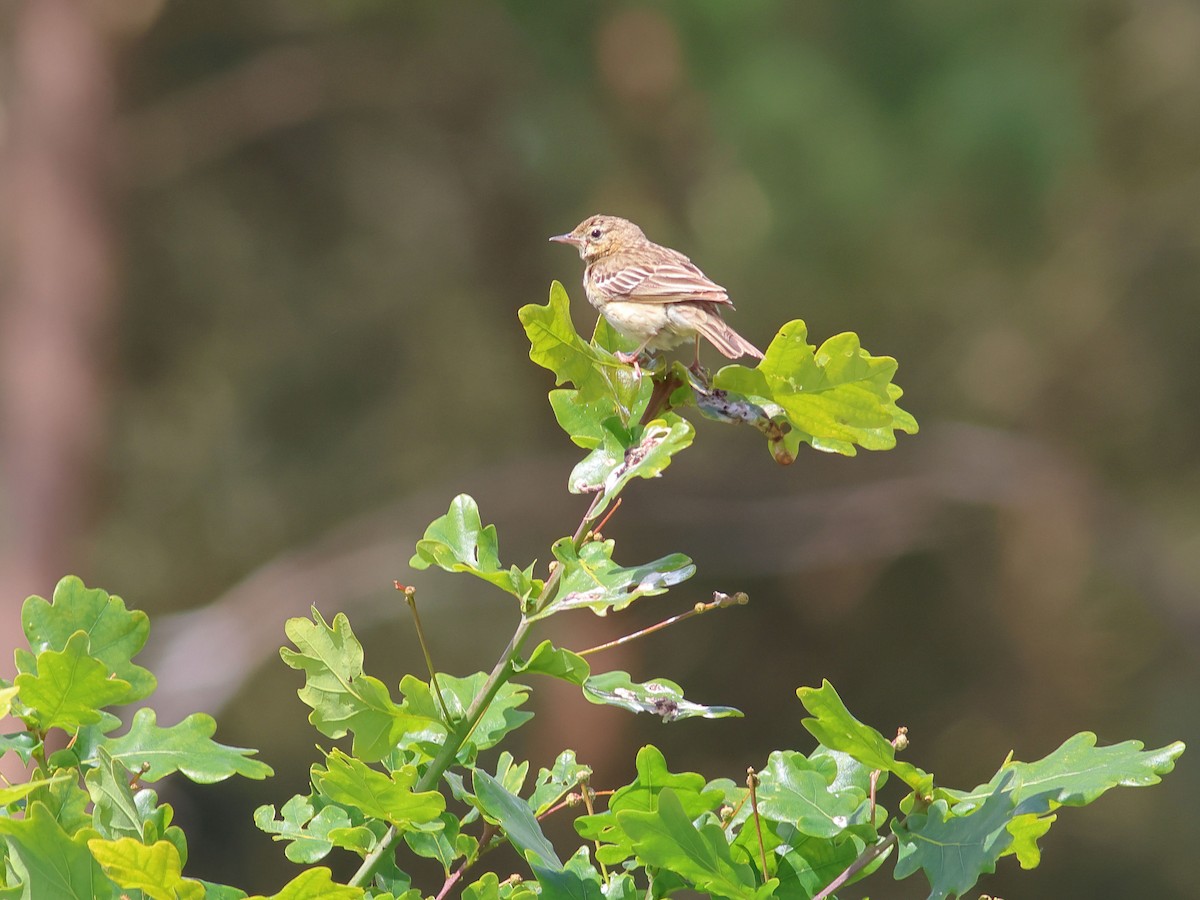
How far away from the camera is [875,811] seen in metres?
1.27

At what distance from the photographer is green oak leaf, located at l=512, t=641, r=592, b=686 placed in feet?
4.10

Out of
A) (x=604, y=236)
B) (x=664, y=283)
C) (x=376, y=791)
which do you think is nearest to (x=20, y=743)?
(x=376, y=791)

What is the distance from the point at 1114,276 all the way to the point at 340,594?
558cm

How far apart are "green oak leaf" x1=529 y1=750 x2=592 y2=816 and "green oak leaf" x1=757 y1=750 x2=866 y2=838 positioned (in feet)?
0.65

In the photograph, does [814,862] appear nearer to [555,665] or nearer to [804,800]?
[804,800]

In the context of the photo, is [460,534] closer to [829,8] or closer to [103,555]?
[829,8]

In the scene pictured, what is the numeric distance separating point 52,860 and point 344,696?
284mm

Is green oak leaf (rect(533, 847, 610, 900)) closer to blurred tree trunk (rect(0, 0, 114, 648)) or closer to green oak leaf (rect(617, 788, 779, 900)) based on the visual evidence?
green oak leaf (rect(617, 788, 779, 900))

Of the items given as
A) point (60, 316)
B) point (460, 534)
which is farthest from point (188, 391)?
point (460, 534)

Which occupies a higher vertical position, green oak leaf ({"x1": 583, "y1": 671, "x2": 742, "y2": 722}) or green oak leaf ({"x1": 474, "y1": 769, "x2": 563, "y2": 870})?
green oak leaf ({"x1": 583, "y1": 671, "x2": 742, "y2": 722})

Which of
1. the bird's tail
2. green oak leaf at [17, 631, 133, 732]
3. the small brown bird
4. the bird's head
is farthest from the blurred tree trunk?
green oak leaf at [17, 631, 133, 732]

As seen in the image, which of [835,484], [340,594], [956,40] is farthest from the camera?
[835,484]

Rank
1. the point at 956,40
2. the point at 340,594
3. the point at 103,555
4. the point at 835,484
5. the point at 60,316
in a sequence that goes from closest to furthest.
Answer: the point at 956,40, the point at 60,316, the point at 340,594, the point at 103,555, the point at 835,484

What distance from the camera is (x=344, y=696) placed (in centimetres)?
129
